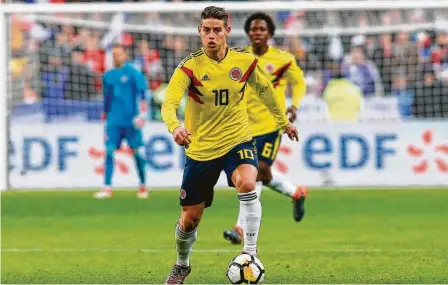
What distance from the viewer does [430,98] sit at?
21.2 m

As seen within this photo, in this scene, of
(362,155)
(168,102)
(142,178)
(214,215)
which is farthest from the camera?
(362,155)

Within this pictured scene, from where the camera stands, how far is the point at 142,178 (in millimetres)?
17984

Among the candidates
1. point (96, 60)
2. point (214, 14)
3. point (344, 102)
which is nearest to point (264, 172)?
point (214, 14)

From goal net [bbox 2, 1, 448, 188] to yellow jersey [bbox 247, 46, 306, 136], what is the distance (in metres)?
7.14

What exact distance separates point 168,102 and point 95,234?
5.18 meters

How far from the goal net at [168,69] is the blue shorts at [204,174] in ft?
36.9

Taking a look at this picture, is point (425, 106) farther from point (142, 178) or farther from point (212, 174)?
point (212, 174)

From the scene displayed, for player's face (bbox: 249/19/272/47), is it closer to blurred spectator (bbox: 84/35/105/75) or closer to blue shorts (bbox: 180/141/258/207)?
blue shorts (bbox: 180/141/258/207)

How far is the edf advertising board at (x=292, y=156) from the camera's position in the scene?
19.7 metres

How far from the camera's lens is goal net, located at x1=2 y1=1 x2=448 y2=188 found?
19797 millimetres

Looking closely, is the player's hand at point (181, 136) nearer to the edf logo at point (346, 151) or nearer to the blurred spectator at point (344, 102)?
the edf logo at point (346, 151)

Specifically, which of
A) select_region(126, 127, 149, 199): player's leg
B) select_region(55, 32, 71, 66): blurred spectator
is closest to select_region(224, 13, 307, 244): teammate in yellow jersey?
select_region(126, 127, 149, 199): player's leg

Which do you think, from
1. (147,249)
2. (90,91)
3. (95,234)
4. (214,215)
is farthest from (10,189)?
(147,249)

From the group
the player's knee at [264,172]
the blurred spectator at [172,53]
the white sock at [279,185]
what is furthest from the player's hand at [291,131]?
the blurred spectator at [172,53]
